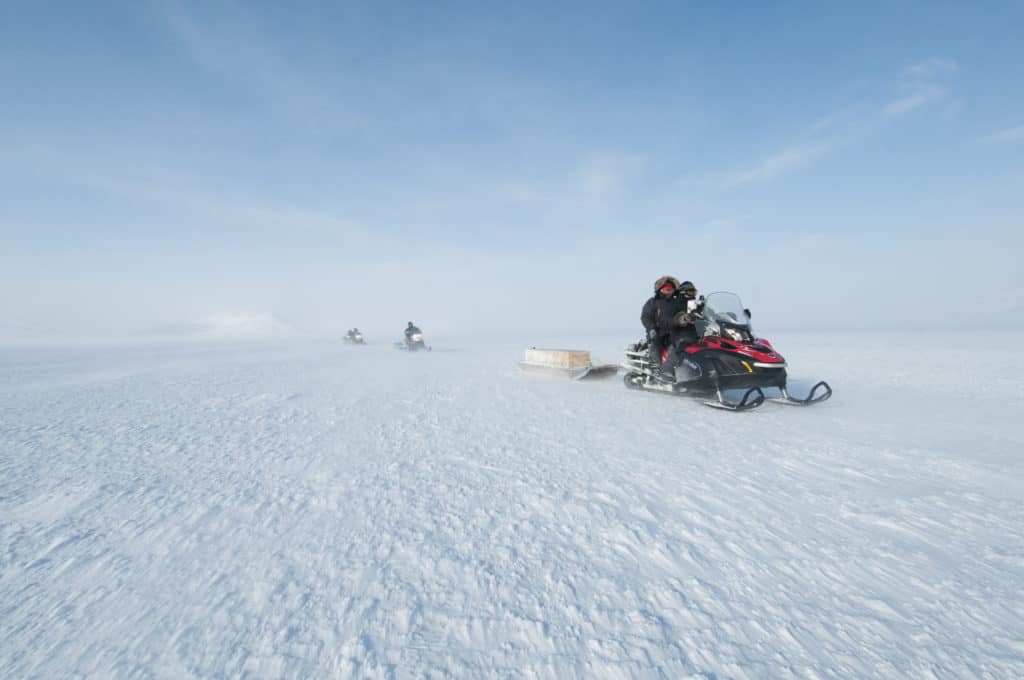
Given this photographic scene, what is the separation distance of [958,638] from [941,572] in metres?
0.67

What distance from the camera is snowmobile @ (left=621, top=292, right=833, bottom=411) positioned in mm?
6371

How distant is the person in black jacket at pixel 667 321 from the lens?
294 inches

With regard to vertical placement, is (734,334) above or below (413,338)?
above

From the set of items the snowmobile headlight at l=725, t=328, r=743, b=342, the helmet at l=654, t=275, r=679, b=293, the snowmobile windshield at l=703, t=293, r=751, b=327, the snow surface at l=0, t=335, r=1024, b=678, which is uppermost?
the helmet at l=654, t=275, r=679, b=293

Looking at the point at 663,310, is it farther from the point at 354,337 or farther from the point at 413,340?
the point at 354,337

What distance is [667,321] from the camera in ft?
25.3

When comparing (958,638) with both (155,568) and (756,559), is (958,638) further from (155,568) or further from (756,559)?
(155,568)

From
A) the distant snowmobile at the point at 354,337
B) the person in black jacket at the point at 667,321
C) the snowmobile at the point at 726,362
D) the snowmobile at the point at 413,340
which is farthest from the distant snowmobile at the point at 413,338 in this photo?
the snowmobile at the point at 726,362

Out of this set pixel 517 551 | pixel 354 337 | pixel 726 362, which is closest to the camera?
pixel 517 551

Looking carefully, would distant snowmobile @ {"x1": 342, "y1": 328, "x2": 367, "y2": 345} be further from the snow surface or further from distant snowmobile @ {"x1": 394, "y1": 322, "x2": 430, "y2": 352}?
the snow surface

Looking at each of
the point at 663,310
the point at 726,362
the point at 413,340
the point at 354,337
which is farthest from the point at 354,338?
the point at 726,362

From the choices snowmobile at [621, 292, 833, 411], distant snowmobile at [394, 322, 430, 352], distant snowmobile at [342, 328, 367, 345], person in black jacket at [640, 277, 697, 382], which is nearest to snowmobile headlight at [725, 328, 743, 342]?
snowmobile at [621, 292, 833, 411]

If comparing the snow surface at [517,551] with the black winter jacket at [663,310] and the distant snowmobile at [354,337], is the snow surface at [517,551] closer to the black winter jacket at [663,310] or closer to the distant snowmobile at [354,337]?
the black winter jacket at [663,310]

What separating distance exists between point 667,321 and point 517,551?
631 cm
